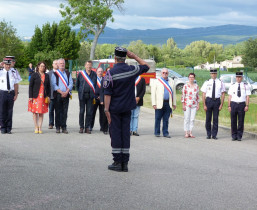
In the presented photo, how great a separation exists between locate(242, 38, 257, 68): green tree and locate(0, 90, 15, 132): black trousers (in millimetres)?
99923

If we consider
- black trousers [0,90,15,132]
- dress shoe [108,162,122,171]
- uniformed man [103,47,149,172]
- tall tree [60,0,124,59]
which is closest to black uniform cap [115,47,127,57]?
uniformed man [103,47,149,172]

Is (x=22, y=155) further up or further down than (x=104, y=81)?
further down

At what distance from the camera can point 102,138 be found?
540 inches

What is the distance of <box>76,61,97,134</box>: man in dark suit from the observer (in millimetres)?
14688

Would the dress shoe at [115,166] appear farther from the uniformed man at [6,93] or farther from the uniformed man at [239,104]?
the uniformed man at [239,104]

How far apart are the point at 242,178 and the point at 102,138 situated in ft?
18.6

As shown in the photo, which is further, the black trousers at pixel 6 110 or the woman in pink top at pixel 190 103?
the woman in pink top at pixel 190 103

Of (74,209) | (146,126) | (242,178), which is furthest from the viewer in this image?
(146,126)

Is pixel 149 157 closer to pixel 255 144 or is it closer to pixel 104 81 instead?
pixel 104 81

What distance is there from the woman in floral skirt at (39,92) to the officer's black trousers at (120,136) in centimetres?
558

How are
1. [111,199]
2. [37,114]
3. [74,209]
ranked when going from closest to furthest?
[74,209] → [111,199] → [37,114]

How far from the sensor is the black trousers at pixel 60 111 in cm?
1448

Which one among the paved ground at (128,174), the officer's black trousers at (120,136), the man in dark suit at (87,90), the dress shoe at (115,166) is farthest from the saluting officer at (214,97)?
the dress shoe at (115,166)

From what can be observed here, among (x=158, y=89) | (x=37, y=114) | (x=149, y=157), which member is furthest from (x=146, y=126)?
(x=149, y=157)
